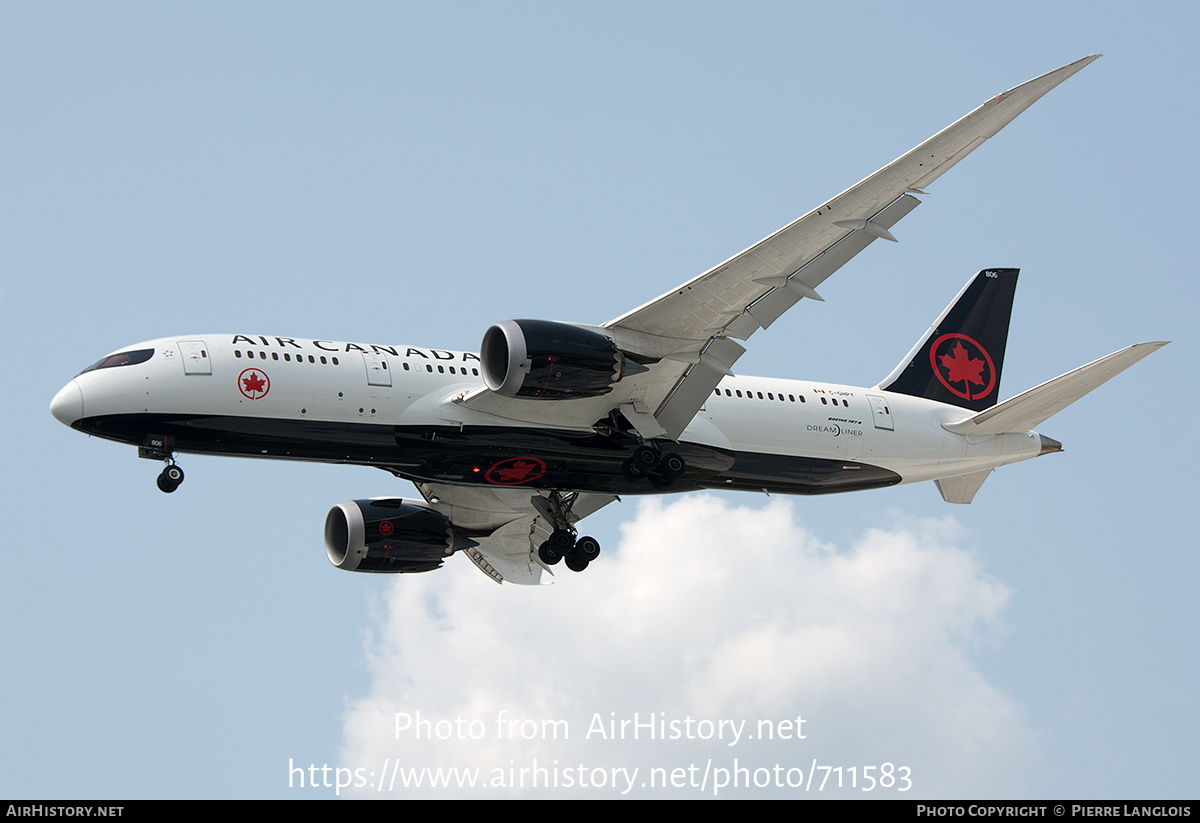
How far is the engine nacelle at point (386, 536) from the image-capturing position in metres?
34.8

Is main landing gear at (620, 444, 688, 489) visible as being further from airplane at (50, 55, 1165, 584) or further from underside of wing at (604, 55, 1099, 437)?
underside of wing at (604, 55, 1099, 437)

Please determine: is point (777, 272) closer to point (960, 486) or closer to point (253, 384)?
point (253, 384)

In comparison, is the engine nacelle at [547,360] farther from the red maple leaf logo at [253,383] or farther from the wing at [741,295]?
the red maple leaf logo at [253,383]

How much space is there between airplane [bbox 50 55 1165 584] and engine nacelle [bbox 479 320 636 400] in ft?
0.14

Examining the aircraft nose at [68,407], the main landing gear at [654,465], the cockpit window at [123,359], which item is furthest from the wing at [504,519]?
the aircraft nose at [68,407]

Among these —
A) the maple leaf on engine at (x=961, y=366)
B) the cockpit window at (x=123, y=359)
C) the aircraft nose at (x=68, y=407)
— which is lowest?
the maple leaf on engine at (x=961, y=366)

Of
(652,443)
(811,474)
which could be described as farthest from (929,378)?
(652,443)

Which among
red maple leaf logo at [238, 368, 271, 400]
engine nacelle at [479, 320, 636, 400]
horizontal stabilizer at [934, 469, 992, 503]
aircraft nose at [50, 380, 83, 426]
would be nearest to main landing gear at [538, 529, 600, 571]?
engine nacelle at [479, 320, 636, 400]

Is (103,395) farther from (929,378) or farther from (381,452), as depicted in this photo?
(929,378)

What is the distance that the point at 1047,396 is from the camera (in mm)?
33094

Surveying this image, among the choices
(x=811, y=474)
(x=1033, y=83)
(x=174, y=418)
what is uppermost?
(x=1033, y=83)

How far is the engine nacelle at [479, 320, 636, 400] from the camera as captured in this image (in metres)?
27.3

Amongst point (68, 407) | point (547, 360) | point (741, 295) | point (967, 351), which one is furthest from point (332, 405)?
point (967, 351)
